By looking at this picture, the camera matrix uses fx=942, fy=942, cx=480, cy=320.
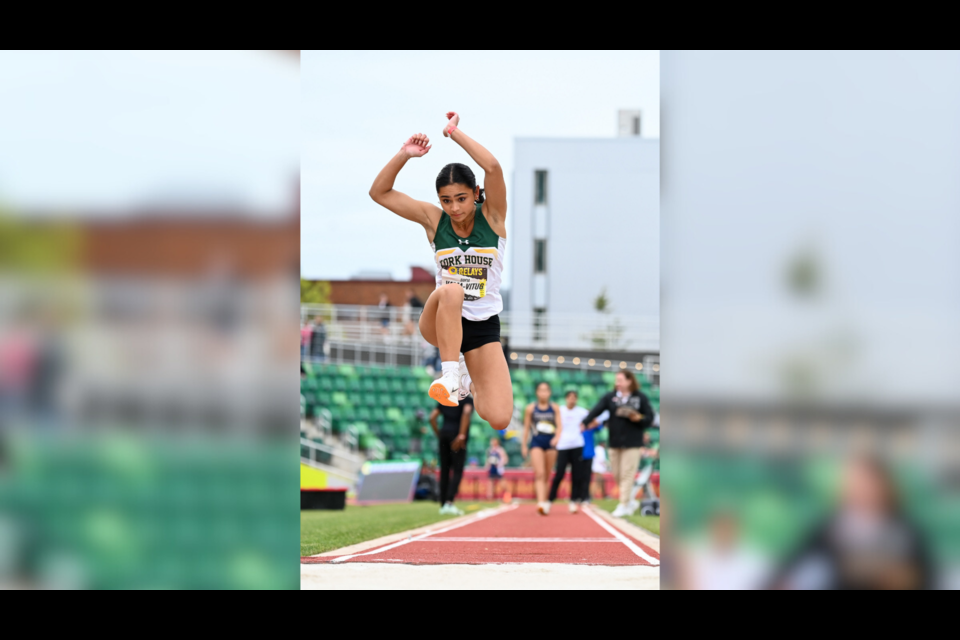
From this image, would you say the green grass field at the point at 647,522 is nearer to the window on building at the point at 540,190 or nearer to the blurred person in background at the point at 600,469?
the blurred person in background at the point at 600,469

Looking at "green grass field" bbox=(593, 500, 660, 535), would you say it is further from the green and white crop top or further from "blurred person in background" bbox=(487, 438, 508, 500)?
"blurred person in background" bbox=(487, 438, 508, 500)

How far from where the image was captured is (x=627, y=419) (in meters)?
8.71

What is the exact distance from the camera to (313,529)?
734cm

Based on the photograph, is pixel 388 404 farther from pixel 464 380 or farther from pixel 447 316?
pixel 447 316

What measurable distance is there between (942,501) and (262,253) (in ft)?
10.6

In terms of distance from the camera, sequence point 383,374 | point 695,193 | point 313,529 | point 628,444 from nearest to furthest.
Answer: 1. point 695,193
2. point 313,529
3. point 628,444
4. point 383,374

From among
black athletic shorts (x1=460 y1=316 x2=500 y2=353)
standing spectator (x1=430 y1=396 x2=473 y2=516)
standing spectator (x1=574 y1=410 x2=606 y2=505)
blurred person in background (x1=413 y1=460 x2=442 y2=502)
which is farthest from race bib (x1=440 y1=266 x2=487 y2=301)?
blurred person in background (x1=413 y1=460 x2=442 y2=502)

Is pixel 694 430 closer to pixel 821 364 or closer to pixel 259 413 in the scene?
pixel 821 364

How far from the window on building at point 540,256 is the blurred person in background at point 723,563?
823 inches

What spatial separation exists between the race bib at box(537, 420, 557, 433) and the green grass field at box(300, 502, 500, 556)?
123cm

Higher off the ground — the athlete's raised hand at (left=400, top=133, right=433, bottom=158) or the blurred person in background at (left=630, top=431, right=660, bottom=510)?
the athlete's raised hand at (left=400, top=133, right=433, bottom=158)

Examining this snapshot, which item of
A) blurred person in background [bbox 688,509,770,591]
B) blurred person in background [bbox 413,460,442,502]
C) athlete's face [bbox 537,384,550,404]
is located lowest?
blurred person in background [bbox 413,460,442,502]

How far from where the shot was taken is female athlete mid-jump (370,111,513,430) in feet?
14.5
